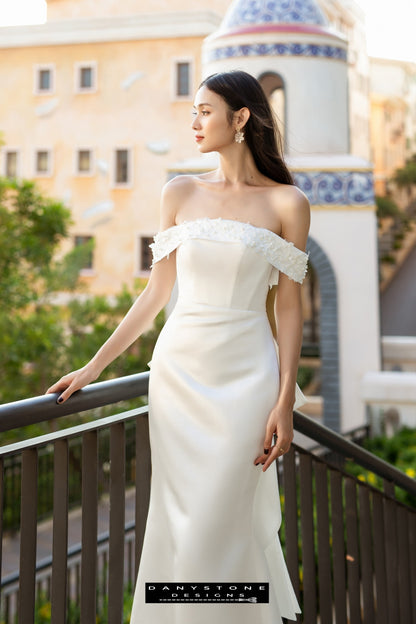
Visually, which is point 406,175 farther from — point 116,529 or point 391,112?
point 116,529

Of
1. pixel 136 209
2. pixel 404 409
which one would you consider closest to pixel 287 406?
pixel 404 409

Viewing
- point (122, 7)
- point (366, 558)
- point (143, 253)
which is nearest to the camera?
point (366, 558)

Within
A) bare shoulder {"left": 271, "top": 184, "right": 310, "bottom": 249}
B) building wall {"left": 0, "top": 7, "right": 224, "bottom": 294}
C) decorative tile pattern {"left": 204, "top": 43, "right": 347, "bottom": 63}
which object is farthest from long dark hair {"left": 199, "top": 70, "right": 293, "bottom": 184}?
building wall {"left": 0, "top": 7, "right": 224, "bottom": 294}

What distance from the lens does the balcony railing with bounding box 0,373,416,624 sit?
66.4 inches

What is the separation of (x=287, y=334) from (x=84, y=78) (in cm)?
2103

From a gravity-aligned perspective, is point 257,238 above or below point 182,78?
below

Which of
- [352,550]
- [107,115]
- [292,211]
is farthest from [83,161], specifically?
[292,211]

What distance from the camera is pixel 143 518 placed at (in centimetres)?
210

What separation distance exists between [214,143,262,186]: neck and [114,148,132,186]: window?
1935 cm

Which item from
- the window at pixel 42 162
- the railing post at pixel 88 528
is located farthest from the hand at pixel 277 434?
the window at pixel 42 162

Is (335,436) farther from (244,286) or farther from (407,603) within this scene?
(407,603)

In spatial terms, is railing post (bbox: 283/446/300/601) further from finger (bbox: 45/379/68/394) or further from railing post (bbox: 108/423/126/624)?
finger (bbox: 45/379/68/394)

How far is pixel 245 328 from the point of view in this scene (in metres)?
2.01

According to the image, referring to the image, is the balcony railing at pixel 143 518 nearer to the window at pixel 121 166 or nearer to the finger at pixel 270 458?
the finger at pixel 270 458
